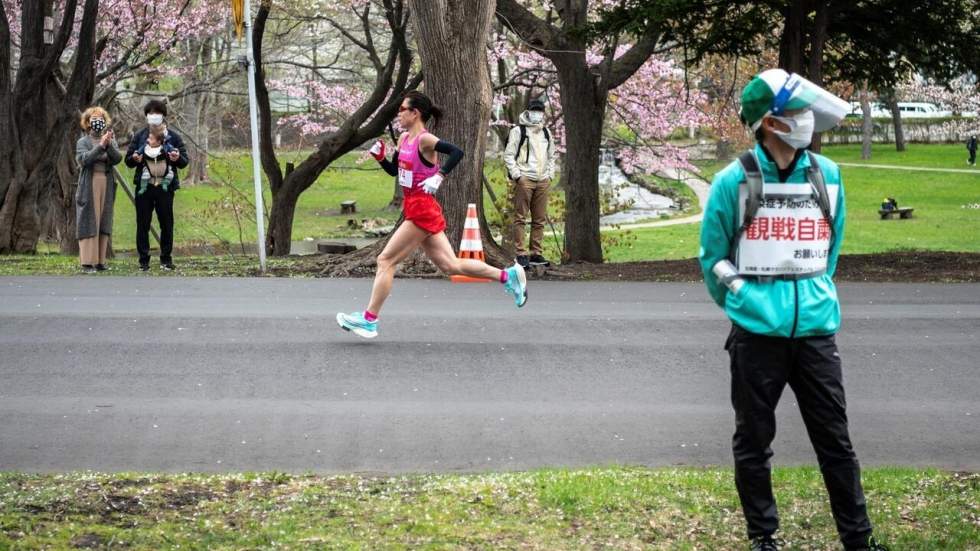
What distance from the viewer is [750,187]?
5.44m

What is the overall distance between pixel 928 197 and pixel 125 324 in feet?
140

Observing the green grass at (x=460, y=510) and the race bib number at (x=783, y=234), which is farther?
the green grass at (x=460, y=510)

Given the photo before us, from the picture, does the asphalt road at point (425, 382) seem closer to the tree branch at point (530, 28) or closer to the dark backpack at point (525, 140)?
the dark backpack at point (525, 140)

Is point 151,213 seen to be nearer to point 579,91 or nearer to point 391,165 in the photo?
point 391,165

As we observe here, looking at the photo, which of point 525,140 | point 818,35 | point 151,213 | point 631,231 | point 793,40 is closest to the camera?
point 151,213

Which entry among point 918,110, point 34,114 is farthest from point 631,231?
point 918,110

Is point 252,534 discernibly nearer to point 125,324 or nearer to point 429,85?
point 125,324

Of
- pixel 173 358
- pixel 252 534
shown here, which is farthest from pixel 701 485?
pixel 173 358

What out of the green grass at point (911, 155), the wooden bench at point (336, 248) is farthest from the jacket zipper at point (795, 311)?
the green grass at point (911, 155)

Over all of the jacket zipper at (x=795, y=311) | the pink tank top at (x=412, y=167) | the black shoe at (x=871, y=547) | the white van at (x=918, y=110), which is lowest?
the black shoe at (x=871, y=547)

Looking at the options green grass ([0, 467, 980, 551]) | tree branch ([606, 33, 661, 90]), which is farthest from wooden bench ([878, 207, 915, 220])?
green grass ([0, 467, 980, 551])

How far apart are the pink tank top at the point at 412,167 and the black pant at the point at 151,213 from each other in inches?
226

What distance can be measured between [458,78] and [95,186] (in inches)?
175

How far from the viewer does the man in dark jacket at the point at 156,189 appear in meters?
15.3
